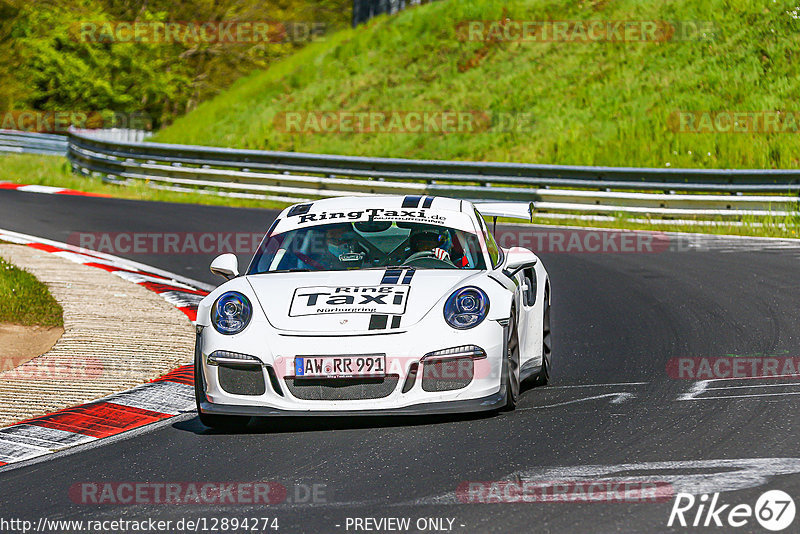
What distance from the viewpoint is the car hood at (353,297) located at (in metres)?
6.36

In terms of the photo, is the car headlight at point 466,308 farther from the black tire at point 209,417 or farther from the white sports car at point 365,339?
the black tire at point 209,417

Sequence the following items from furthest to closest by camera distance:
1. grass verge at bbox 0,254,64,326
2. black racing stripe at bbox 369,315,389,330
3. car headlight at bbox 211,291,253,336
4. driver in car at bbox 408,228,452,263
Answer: grass verge at bbox 0,254,64,326
driver in car at bbox 408,228,452,263
car headlight at bbox 211,291,253,336
black racing stripe at bbox 369,315,389,330

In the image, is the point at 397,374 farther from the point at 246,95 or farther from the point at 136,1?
the point at 136,1

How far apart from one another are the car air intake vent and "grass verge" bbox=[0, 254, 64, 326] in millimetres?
4755

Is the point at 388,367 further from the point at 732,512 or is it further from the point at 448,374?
the point at 732,512

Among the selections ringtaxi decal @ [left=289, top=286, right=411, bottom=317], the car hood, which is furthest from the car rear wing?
ringtaxi decal @ [left=289, top=286, right=411, bottom=317]

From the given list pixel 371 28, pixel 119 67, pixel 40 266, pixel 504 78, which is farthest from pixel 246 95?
pixel 40 266

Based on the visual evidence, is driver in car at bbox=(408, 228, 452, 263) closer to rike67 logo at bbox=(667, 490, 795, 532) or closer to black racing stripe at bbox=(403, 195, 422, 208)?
black racing stripe at bbox=(403, 195, 422, 208)

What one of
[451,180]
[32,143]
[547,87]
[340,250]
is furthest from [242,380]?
[32,143]

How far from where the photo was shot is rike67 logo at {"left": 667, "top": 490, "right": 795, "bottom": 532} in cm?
444

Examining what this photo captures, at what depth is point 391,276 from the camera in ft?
22.8

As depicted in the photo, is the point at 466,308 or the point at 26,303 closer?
the point at 466,308

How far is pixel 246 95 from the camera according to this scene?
33.5 meters

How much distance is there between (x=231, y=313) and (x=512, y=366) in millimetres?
1566
